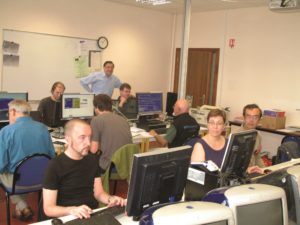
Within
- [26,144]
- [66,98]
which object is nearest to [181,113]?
[66,98]

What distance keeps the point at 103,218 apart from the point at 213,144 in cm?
130

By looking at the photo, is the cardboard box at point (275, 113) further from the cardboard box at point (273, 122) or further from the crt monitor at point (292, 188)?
the crt monitor at point (292, 188)

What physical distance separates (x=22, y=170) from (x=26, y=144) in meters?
0.24

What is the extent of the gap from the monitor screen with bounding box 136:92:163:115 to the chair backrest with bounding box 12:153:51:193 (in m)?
2.55

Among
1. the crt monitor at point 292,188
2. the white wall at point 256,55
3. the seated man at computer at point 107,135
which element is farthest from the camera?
the white wall at point 256,55

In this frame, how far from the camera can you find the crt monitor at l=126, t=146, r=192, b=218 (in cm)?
170

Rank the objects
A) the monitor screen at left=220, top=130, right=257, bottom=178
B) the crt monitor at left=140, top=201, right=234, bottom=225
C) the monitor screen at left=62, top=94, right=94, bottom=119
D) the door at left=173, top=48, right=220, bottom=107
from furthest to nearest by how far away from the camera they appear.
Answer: the door at left=173, top=48, right=220, bottom=107, the monitor screen at left=62, top=94, right=94, bottom=119, the monitor screen at left=220, top=130, right=257, bottom=178, the crt monitor at left=140, top=201, right=234, bottom=225

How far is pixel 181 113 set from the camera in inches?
173

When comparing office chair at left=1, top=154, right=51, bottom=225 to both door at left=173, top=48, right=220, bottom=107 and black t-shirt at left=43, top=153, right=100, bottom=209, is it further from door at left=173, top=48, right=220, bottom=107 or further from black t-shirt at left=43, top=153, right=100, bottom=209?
door at left=173, top=48, right=220, bottom=107

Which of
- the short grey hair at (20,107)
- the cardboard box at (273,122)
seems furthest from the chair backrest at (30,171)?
the cardboard box at (273,122)

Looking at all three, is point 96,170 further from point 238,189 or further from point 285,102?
point 285,102

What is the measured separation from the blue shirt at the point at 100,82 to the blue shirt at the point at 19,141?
3260 millimetres

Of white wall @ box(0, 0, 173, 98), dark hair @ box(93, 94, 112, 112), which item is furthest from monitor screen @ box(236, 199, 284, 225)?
white wall @ box(0, 0, 173, 98)

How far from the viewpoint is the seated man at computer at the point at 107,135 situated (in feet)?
12.3
